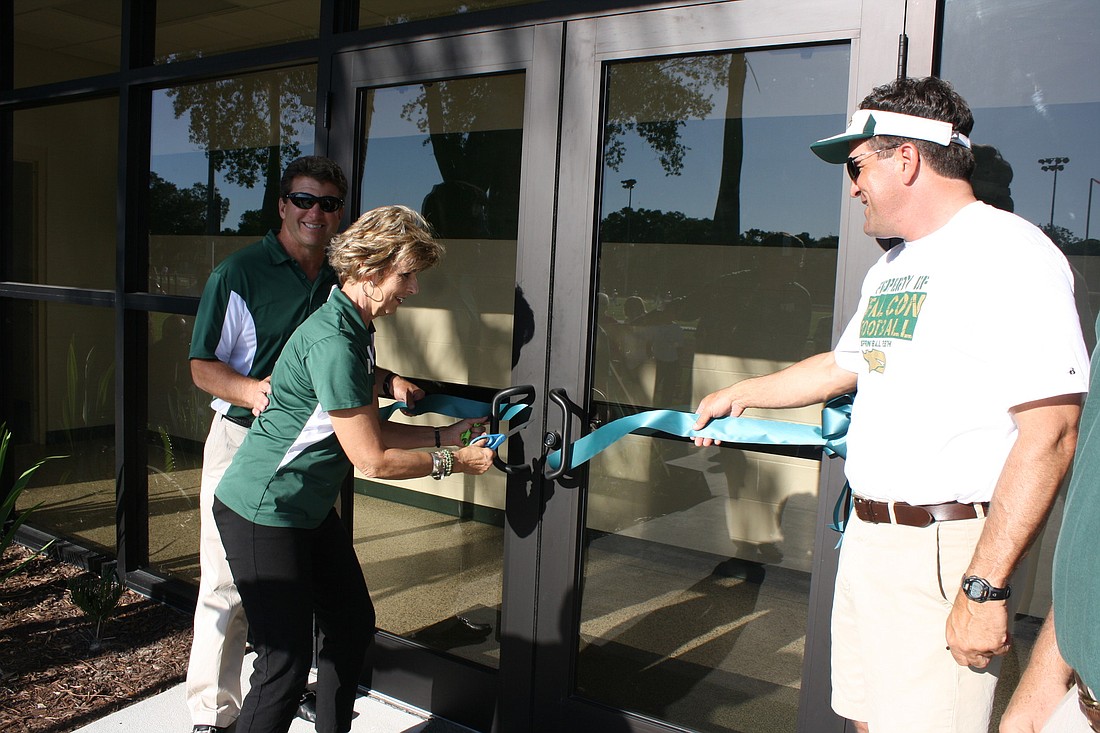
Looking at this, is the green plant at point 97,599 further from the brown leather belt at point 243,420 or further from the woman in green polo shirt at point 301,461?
the woman in green polo shirt at point 301,461

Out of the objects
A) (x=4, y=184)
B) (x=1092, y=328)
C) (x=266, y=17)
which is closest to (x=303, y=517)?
(x=1092, y=328)

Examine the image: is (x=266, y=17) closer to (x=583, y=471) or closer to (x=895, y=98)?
(x=583, y=471)

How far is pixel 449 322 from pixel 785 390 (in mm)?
1434

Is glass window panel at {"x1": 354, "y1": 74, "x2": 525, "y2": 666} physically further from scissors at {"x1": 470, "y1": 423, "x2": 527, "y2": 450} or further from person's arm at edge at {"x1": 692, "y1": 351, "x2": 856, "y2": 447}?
person's arm at edge at {"x1": 692, "y1": 351, "x2": 856, "y2": 447}

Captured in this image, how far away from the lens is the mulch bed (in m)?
3.07

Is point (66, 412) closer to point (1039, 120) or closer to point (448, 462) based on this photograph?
point (448, 462)

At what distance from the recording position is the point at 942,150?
1764 mm

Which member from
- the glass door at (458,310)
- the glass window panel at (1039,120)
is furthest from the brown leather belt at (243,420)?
the glass window panel at (1039,120)

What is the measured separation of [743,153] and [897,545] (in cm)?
120

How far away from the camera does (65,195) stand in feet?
16.3

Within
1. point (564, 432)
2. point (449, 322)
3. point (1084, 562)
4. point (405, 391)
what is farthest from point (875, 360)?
point (449, 322)

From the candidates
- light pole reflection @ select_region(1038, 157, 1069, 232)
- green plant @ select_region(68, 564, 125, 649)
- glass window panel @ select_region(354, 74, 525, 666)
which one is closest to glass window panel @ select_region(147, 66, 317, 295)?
glass window panel @ select_region(354, 74, 525, 666)

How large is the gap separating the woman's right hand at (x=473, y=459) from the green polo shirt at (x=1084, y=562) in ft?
5.34

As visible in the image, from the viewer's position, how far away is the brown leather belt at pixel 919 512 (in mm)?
1714
